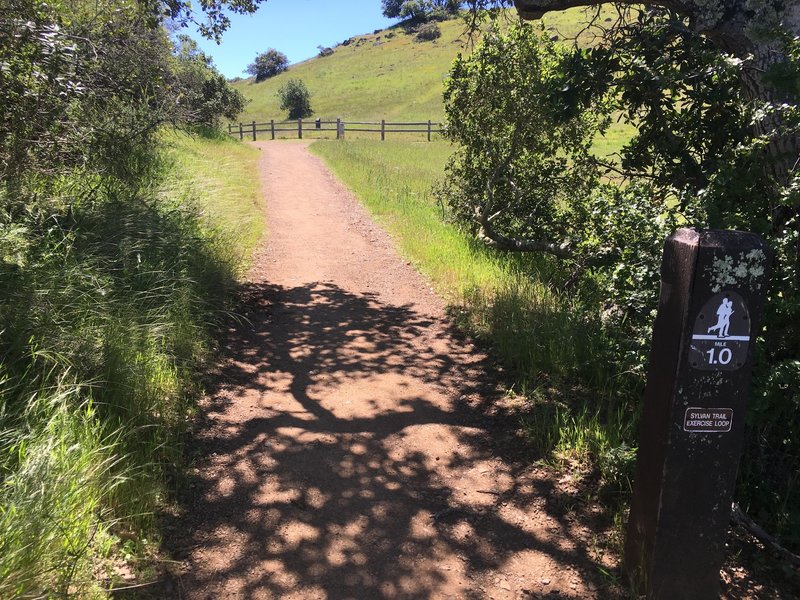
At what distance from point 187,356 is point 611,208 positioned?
373 cm

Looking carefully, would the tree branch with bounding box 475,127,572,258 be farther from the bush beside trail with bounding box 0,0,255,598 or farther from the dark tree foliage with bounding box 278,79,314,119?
the dark tree foliage with bounding box 278,79,314,119

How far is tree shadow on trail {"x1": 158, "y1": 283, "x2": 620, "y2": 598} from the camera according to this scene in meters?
2.93

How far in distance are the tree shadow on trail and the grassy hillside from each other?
148 feet

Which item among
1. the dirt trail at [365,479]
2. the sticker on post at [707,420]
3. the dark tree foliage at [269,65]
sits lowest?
the dirt trail at [365,479]

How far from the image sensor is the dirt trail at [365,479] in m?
2.90

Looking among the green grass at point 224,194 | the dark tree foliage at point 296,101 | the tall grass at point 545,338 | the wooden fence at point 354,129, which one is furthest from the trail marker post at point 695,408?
the dark tree foliage at point 296,101

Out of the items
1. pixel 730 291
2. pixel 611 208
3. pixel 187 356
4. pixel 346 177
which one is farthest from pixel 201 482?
pixel 346 177

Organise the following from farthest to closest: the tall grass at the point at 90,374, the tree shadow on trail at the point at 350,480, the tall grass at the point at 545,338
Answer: the tall grass at the point at 545,338, the tree shadow on trail at the point at 350,480, the tall grass at the point at 90,374

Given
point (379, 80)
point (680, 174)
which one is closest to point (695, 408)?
point (680, 174)

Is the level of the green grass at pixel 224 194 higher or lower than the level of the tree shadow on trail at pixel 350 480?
higher

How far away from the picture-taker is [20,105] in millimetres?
5836

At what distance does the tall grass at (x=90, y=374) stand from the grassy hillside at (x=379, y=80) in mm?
44193

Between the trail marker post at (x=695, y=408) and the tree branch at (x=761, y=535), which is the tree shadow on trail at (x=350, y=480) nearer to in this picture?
the trail marker post at (x=695, y=408)

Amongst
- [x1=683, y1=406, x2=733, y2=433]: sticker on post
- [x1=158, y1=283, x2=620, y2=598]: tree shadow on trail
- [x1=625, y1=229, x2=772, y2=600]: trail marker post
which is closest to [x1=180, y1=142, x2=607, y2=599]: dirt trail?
[x1=158, y1=283, x2=620, y2=598]: tree shadow on trail
